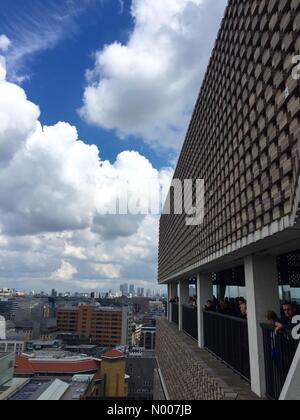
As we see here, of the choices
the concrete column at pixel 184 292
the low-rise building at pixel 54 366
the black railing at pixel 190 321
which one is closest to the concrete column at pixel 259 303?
the black railing at pixel 190 321

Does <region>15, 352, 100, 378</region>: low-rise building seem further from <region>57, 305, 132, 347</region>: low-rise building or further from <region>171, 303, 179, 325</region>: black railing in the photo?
<region>171, 303, 179, 325</region>: black railing

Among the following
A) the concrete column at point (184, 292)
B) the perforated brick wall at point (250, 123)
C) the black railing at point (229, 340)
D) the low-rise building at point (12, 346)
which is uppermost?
the perforated brick wall at point (250, 123)

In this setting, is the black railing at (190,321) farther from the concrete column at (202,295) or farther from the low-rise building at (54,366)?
the low-rise building at (54,366)

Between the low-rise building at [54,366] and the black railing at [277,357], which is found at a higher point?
the black railing at [277,357]

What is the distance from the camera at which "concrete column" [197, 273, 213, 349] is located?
1327 centimetres

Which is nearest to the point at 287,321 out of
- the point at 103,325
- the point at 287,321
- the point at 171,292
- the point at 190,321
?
the point at 287,321

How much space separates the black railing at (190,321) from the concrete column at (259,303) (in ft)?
25.5

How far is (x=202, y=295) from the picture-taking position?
45.1 ft

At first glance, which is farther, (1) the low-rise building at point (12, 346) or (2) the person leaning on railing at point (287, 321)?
(1) the low-rise building at point (12, 346)

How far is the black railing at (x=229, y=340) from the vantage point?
8.08 m

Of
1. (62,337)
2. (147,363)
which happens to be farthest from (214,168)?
(62,337)

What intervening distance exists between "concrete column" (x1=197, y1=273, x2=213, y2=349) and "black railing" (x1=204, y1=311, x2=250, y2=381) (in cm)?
70

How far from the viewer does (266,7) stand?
6012mm

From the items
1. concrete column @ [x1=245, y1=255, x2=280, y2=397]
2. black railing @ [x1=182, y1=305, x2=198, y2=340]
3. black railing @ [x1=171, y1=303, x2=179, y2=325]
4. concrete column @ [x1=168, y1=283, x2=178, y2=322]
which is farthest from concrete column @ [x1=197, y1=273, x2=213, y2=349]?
concrete column @ [x1=168, y1=283, x2=178, y2=322]
